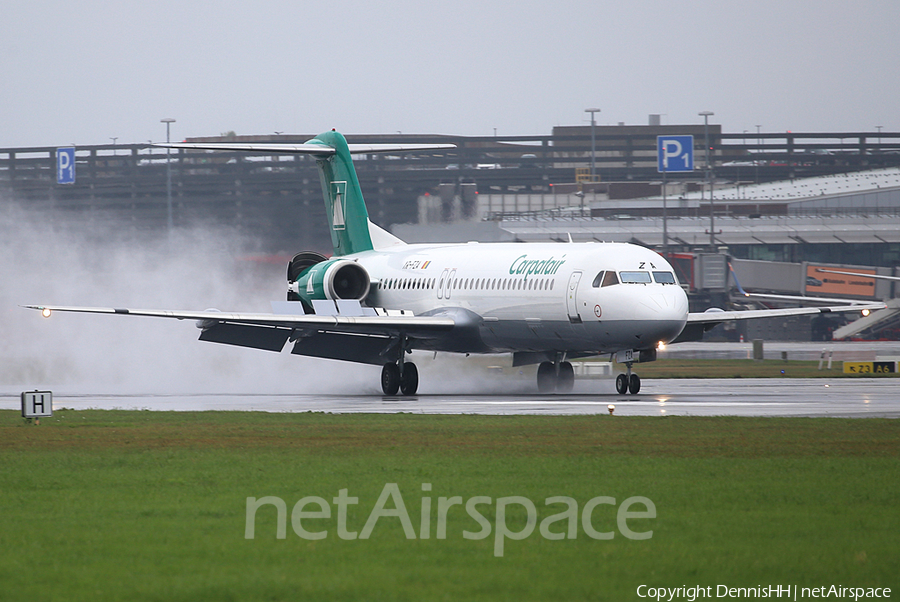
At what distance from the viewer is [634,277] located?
96.6 feet

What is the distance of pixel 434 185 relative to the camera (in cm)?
10775

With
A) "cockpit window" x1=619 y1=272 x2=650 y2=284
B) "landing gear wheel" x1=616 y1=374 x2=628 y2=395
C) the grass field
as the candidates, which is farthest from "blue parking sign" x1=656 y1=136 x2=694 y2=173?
the grass field

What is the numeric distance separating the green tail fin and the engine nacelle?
288cm

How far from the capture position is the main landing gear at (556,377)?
3338cm

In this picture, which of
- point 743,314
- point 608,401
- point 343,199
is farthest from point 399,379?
point 743,314

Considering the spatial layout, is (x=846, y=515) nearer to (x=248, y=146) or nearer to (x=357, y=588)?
(x=357, y=588)

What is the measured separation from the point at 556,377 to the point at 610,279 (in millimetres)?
4905

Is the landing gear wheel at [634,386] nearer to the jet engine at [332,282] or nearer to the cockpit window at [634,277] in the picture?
the cockpit window at [634,277]

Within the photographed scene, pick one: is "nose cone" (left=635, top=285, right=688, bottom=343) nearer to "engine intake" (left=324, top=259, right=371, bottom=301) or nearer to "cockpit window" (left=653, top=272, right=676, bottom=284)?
"cockpit window" (left=653, top=272, right=676, bottom=284)

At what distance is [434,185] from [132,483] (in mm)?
94770

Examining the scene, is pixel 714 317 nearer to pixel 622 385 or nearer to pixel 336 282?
pixel 622 385

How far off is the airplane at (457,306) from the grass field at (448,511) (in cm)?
933

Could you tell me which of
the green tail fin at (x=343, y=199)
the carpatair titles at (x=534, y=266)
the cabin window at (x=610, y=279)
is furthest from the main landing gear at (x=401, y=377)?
the green tail fin at (x=343, y=199)

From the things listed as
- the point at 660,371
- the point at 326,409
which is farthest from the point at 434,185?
the point at 326,409
